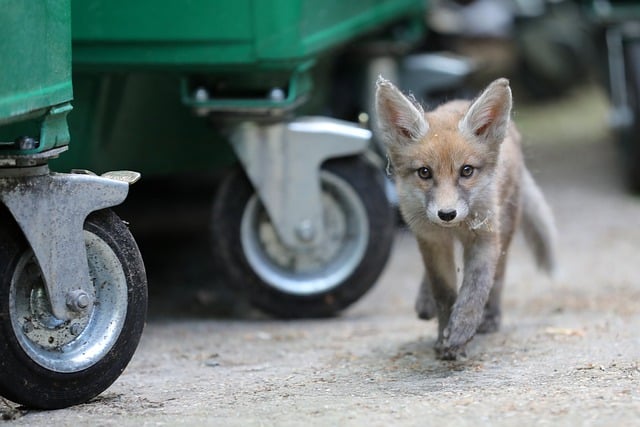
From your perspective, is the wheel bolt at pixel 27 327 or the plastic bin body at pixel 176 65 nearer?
the wheel bolt at pixel 27 327

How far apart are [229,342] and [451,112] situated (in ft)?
4.61

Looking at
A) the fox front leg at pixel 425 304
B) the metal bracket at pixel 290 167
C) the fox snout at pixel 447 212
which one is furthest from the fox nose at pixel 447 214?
the metal bracket at pixel 290 167

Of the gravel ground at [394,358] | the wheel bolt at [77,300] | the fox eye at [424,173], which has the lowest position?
the gravel ground at [394,358]

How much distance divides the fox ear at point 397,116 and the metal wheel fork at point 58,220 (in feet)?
3.47

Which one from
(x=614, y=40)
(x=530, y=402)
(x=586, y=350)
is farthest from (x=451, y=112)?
(x=614, y=40)

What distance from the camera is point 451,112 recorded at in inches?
175

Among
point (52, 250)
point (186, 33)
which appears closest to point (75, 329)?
point (52, 250)

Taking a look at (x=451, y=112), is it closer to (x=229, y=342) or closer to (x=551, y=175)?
(x=229, y=342)

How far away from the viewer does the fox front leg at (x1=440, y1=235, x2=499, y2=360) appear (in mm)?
4184

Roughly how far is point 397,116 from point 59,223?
128cm

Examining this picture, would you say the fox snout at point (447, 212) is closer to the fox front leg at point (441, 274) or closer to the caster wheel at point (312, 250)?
the fox front leg at point (441, 274)

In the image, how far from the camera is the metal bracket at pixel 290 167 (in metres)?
5.24

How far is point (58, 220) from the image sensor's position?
366cm

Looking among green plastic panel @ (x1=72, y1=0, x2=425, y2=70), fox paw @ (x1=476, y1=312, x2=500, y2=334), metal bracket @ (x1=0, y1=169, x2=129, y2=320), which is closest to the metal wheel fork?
metal bracket @ (x1=0, y1=169, x2=129, y2=320)
